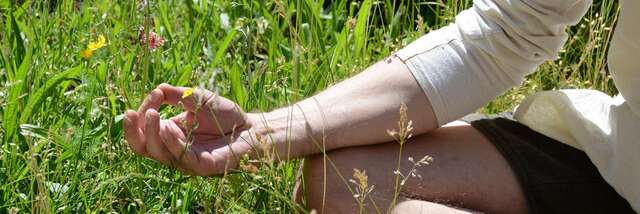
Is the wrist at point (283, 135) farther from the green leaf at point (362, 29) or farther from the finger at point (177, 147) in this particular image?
the green leaf at point (362, 29)

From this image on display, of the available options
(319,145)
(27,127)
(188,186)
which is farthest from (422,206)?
(27,127)

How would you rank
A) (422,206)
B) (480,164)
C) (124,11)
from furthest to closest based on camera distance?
(124,11) < (480,164) < (422,206)

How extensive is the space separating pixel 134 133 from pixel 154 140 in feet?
0.11

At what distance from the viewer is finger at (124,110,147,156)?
184 centimetres

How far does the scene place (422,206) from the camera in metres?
1.88

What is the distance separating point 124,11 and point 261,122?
0.87 m

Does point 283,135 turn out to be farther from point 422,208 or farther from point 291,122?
point 422,208

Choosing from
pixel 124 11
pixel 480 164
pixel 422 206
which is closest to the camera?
pixel 422 206

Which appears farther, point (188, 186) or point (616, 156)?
point (188, 186)

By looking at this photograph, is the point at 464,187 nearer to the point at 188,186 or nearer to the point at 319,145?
the point at 319,145

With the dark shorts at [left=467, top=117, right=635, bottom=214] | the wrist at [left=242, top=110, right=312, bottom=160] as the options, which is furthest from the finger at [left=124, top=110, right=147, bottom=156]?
the dark shorts at [left=467, top=117, right=635, bottom=214]

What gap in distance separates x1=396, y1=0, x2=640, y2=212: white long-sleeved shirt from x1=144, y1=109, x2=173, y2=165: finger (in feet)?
1.47

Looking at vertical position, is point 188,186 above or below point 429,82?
below

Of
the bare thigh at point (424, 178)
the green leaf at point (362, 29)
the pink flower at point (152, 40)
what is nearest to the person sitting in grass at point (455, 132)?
the bare thigh at point (424, 178)
